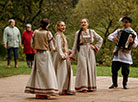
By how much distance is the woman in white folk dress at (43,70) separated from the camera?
29.9ft

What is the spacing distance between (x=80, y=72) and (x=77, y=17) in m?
24.9

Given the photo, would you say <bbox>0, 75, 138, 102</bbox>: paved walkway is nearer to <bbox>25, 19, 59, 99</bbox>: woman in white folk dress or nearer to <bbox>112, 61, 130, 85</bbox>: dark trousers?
<bbox>25, 19, 59, 99</bbox>: woman in white folk dress

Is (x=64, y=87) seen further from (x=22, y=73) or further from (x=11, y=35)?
(x=11, y=35)

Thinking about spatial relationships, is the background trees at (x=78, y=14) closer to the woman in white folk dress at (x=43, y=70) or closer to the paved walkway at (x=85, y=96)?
the paved walkway at (x=85, y=96)

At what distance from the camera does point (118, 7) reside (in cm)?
3434

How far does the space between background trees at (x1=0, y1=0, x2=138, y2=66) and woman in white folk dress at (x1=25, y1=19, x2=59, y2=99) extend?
1934 centimetres

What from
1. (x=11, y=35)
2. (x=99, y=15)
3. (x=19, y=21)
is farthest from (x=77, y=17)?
(x=11, y=35)

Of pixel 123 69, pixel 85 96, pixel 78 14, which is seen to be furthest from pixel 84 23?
pixel 78 14

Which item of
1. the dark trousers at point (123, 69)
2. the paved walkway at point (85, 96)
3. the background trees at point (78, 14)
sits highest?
the background trees at point (78, 14)

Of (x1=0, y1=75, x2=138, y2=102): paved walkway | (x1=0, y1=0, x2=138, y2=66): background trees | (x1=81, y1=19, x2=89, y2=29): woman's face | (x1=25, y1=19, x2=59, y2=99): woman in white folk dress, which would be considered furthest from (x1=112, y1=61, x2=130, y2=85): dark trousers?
(x1=0, y1=0, x2=138, y2=66): background trees

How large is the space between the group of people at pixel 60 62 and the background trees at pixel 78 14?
17603 mm

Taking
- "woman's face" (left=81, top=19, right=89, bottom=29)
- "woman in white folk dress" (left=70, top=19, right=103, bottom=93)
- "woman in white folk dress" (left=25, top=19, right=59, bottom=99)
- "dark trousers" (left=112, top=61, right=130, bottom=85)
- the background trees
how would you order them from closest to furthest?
"woman in white folk dress" (left=25, top=19, right=59, bottom=99) < "woman in white folk dress" (left=70, top=19, right=103, bottom=93) < "woman's face" (left=81, top=19, right=89, bottom=29) < "dark trousers" (left=112, top=61, right=130, bottom=85) < the background trees

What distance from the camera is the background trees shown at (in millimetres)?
29984

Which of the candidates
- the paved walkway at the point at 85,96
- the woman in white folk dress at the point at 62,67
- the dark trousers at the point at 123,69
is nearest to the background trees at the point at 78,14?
the paved walkway at the point at 85,96
